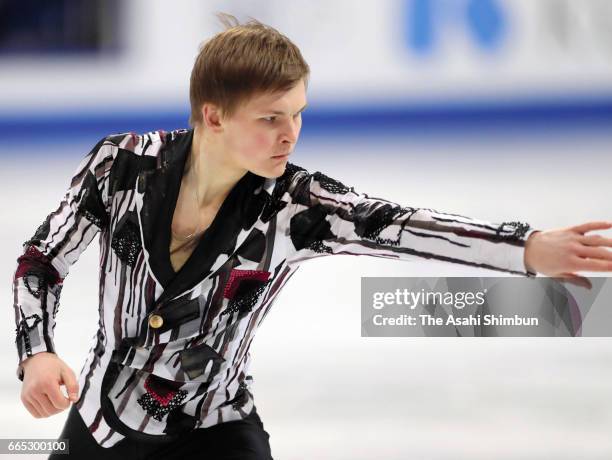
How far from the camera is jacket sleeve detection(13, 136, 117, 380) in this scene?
159 centimetres

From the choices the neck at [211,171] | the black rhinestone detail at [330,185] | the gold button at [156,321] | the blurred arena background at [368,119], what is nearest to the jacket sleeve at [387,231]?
the black rhinestone detail at [330,185]

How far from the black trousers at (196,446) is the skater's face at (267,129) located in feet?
1.55

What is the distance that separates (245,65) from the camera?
151 cm

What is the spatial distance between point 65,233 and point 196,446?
1.48ft

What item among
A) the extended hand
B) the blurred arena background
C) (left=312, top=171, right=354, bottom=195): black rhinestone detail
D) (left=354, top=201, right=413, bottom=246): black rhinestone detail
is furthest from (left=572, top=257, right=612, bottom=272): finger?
the blurred arena background

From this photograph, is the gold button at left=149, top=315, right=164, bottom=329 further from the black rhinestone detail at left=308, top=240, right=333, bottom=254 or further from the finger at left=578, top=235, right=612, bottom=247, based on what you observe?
the finger at left=578, top=235, right=612, bottom=247

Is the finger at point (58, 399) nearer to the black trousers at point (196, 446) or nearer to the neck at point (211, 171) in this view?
the black trousers at point (196, 446)

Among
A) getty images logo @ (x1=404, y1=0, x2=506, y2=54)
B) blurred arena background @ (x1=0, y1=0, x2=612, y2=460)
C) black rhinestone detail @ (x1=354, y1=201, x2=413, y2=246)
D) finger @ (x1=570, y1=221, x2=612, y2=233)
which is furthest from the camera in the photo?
getty images logo @ (x1=404, y1=0, x2=506, y2=54)

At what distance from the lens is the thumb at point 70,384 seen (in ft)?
4.62

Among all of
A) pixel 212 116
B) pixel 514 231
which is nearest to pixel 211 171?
pixel 212 116

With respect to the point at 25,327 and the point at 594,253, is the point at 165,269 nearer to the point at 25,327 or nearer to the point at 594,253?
the point at 25,327

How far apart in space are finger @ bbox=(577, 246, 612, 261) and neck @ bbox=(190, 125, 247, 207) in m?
0.63

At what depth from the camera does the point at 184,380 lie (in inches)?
62.9

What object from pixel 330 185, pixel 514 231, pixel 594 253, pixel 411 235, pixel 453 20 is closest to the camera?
pixel 594 253
